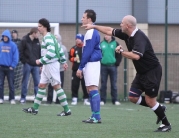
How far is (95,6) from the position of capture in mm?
18609

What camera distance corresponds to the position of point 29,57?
1628cm

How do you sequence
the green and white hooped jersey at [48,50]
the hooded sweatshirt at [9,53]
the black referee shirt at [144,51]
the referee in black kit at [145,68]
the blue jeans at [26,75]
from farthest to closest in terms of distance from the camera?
1. the blue jeans at [26,75]
2. the hooded sweatshirt at [9,53]
3. the green and white hooped jersey at [48,50]
4. the referee in black kit at [145,68]
5. the black referee shirt at [144,51]

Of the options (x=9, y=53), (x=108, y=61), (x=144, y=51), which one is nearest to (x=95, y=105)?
(x=144, y=51)

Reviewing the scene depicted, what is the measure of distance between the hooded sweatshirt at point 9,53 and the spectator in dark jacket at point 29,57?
0.25 m

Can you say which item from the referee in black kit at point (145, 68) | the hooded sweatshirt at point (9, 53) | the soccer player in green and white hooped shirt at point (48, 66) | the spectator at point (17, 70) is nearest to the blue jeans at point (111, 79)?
the hooded sweatshirt at point (9, 53)

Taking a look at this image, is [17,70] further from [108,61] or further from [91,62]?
[91,62]

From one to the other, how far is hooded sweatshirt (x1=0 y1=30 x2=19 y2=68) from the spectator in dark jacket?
252mm

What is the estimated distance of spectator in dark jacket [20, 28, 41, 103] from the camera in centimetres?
1633

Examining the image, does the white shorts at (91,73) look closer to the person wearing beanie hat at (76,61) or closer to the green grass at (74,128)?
the green grass at (74,128)

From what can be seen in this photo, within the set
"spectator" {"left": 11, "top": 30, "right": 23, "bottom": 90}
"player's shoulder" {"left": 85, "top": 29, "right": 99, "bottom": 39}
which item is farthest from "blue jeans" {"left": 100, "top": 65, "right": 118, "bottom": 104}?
"player's shoulder" {"left": 85, "top": 29, "right": 99, "bottom": 39}

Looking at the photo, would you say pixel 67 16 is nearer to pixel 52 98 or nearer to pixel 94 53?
pixel 52 98

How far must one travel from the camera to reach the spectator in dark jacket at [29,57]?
16.3m

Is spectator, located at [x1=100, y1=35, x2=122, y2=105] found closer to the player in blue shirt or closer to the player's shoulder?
the player in blue shirt

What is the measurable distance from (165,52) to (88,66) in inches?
354
